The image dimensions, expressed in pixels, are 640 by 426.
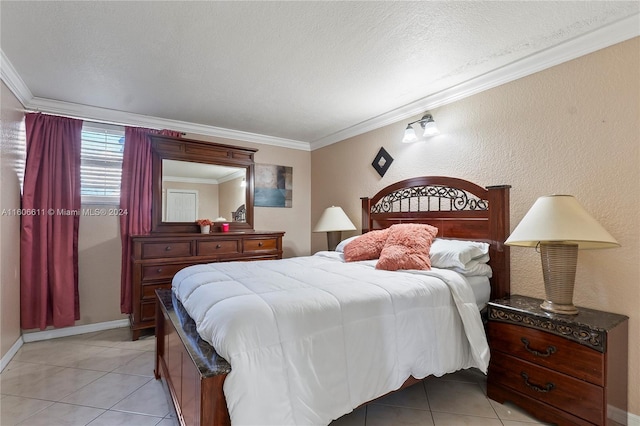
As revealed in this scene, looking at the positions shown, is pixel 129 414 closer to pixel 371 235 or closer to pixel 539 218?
pixel 371 235

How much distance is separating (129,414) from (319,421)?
1.31 meters

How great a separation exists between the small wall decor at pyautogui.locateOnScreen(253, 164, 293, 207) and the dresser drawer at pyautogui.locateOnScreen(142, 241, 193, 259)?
50.1 inches

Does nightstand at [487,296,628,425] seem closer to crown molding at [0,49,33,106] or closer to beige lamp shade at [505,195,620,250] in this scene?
beige lamp shade at [505,195,620,250]

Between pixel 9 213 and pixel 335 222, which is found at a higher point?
pixel 9 213

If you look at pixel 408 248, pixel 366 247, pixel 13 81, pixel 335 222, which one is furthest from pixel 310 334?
pixel 13 81

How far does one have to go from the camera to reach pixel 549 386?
1.74 m

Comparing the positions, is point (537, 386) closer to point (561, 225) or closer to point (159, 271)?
point (561, 225)

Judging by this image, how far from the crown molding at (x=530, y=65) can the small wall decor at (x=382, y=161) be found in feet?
1.11

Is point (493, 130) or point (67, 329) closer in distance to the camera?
point (493, 130)

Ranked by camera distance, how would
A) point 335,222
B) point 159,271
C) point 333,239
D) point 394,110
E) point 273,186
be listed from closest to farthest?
1. point 159,271
2. point 394,110
3. point 335,222
4. point 333,239
5. point 273,186

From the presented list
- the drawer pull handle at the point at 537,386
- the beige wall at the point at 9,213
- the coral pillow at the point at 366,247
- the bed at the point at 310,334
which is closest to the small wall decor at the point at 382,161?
the coral pillow at the point at 366,247

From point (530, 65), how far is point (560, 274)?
1533 mm

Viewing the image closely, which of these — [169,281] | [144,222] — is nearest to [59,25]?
[144,222]

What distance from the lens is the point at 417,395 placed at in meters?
2.07
